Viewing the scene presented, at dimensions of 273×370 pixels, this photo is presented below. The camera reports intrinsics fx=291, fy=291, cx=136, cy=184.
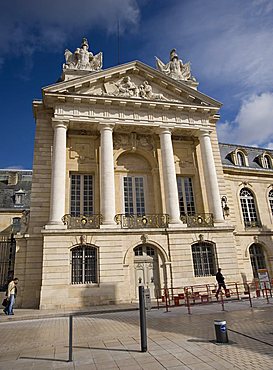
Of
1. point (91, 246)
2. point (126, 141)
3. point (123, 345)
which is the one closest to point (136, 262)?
point (91, 246)

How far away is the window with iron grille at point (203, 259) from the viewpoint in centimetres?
1636

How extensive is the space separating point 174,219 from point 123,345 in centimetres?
1082

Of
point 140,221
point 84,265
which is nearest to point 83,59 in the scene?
point 140,221

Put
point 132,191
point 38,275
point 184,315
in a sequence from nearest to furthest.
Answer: point 184,315, point 38,275, point 132,191

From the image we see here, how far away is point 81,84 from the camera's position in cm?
1778

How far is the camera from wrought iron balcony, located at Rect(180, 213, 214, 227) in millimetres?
17375

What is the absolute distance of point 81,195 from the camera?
57.5 feet

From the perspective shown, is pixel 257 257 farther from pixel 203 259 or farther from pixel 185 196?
pixel 185 196

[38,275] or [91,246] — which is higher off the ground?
[91,246]

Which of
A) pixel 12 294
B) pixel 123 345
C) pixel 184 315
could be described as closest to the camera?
pixel 123 345

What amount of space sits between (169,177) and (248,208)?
28.1 ft

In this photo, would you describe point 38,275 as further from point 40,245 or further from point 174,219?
point 174,219

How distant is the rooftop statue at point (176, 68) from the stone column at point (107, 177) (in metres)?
7.49

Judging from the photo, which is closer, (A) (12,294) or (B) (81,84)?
(A) (12,294)
